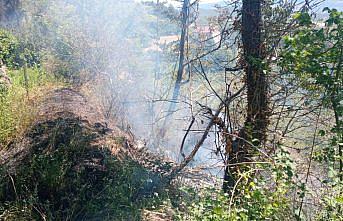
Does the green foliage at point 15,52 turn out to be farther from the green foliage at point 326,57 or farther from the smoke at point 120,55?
the green foliage at point 326,57

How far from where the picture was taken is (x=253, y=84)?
376 centimetres

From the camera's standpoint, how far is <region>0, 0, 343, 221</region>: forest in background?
230 centimetres

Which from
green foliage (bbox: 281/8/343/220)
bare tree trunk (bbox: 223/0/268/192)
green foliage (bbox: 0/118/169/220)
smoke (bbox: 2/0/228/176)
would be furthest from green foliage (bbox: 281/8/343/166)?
smoke (bbox: 2/0/228/176)

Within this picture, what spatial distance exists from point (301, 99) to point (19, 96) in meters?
4.20

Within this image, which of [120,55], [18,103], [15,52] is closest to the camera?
[18,103]

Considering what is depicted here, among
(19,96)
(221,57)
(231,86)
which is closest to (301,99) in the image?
(231,86)

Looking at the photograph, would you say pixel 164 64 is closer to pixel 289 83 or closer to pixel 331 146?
pixel 289 83

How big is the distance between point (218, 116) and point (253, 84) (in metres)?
0.56

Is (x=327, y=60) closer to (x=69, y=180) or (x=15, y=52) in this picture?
(x=69, y=180)

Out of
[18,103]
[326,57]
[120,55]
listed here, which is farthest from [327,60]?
[120,55]

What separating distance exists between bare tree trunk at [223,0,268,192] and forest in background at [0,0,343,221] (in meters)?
0.01

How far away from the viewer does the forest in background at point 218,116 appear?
2301 millimetres

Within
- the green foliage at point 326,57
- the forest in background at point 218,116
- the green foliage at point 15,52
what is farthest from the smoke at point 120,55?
the green foliage at point 326,57

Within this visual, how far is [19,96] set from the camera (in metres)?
5.53
